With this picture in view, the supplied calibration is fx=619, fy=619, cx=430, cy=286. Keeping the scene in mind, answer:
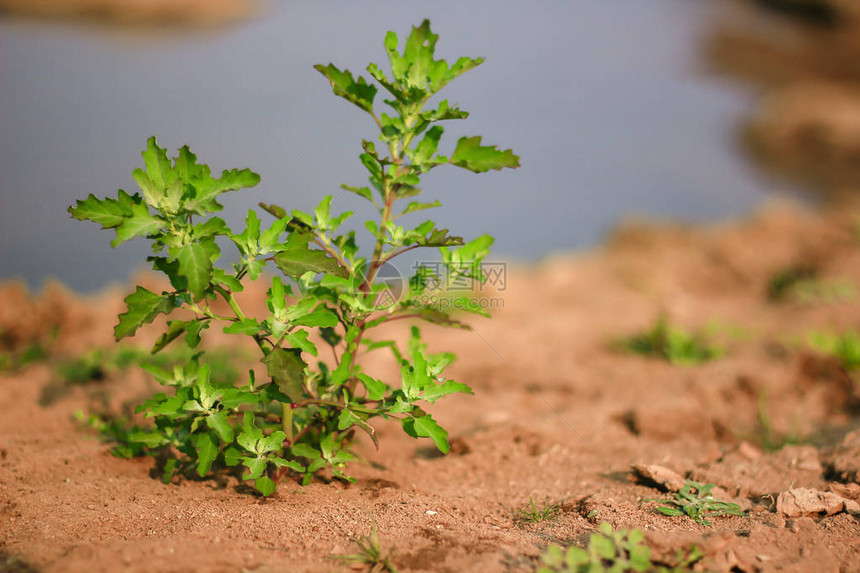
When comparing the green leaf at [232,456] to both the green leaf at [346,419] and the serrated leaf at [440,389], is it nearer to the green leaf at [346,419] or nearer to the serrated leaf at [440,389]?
the green leaf at [346,419]

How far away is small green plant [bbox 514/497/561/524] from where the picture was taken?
2.34m

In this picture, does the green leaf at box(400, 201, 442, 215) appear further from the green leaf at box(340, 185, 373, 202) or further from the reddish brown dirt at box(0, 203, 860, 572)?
the reddish brown dirt at box(0, 203, 860, 572)

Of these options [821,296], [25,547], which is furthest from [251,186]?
[821,296]

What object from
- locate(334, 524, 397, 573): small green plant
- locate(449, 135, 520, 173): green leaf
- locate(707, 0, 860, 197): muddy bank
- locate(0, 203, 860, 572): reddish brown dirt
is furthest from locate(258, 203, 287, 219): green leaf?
locate(707, 0, 860, 197): muddy bank

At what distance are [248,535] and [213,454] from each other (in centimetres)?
34

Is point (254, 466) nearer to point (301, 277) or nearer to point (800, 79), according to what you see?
point (301, 277)

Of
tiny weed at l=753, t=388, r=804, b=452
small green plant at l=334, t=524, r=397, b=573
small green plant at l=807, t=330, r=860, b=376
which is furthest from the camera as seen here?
small green plant at l=807, t=330, r=860, b=376

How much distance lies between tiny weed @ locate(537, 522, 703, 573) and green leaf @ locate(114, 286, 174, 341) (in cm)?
148

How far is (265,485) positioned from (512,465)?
1.23 metres

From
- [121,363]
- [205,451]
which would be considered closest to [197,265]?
Answer: [205,451]

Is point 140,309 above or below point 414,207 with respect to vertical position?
below

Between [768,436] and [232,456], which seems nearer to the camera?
[232,456]

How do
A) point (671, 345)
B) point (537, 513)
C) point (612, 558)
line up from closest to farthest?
point (612, 558) < point (537, 513) < point (671, 345)

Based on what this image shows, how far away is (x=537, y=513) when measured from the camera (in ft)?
7.73
